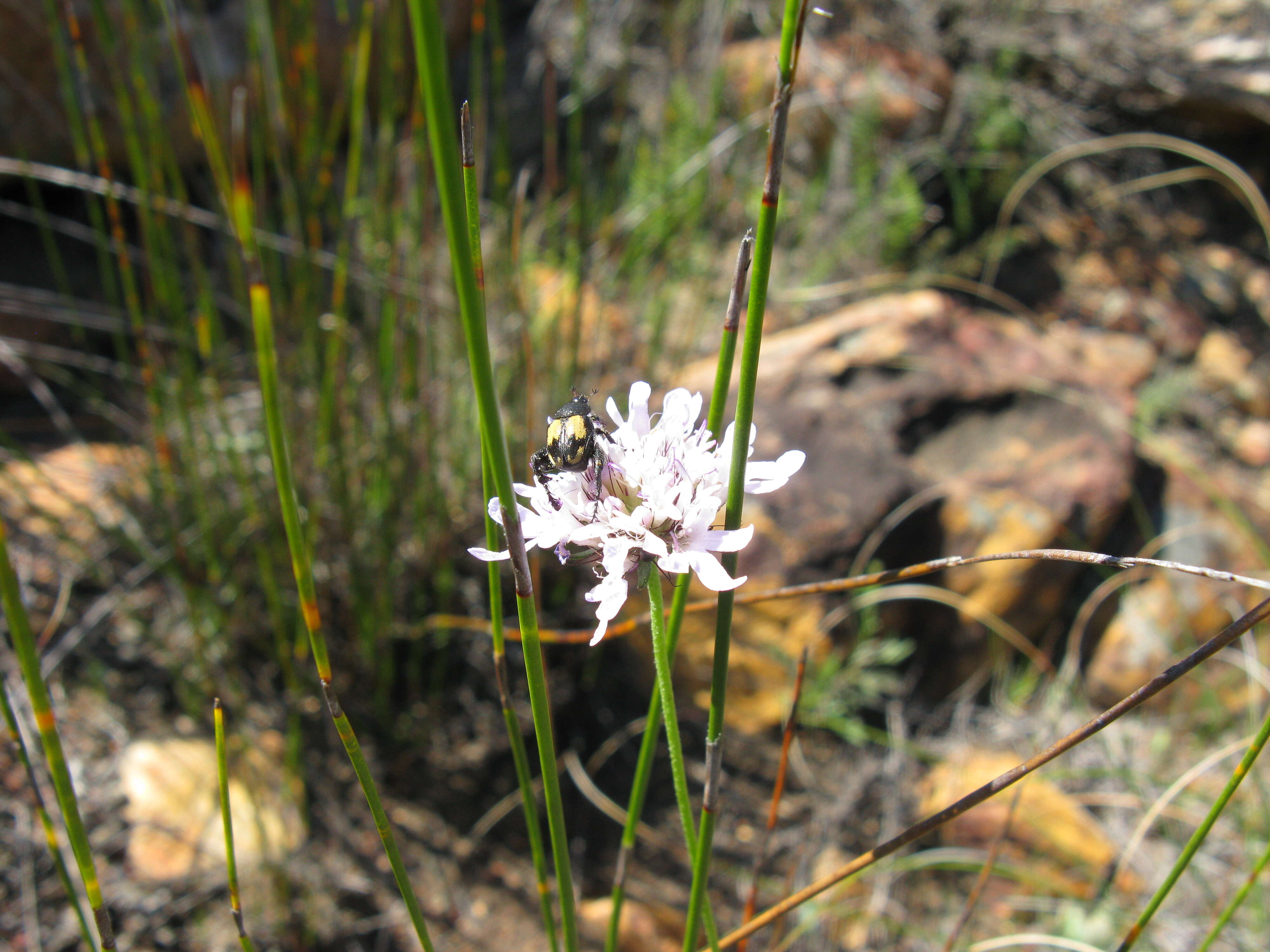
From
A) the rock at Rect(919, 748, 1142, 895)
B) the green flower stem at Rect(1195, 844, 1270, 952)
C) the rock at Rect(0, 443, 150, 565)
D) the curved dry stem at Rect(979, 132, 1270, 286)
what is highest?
the curved dry stem at Rect(979, 132, 1270, 286)

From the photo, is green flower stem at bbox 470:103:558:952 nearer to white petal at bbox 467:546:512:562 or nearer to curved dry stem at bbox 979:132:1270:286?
white petal at bbox 467:546:512:562

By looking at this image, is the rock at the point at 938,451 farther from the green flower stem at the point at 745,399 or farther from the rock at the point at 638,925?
the green flower stem at the point at 745,399

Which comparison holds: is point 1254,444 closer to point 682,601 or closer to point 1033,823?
point 1033,823

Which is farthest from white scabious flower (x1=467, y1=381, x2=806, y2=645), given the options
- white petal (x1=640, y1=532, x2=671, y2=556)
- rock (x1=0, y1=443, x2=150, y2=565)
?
rock (x1=0, y1=443, x2=150, y2=565)

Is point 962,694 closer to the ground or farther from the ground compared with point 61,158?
closer to the ground

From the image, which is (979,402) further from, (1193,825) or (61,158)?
(61,158)

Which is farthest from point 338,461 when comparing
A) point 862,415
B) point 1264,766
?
point 1264,766

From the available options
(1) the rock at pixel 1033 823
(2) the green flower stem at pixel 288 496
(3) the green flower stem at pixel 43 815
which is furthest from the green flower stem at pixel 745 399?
(1) the rock at pixel 1033 823
